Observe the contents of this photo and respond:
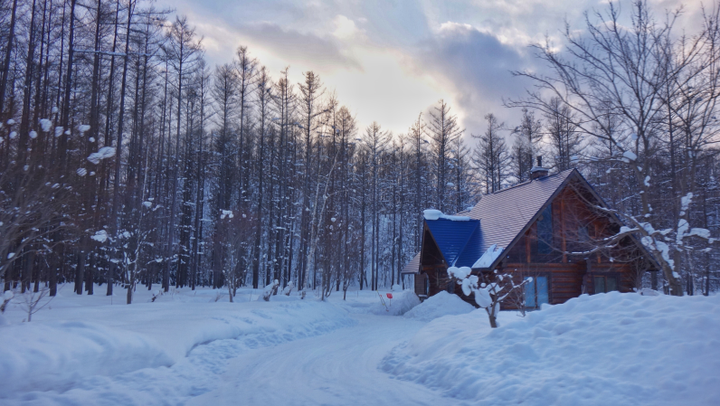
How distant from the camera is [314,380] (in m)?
7.36

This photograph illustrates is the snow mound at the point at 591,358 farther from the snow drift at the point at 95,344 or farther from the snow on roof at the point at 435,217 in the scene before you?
the snow on roof at the point at 435,217

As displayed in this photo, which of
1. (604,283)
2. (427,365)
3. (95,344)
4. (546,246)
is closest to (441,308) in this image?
(546,246)

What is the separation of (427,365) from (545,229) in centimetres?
1495

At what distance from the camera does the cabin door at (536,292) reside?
1936cm

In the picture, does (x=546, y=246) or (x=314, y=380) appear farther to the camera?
(x=546, y=246)

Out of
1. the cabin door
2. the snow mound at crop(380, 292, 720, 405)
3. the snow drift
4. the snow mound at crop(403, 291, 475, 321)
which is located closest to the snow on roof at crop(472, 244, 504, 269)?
the snow mound at crop(403, 291, 475, 321)

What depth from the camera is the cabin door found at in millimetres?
19359

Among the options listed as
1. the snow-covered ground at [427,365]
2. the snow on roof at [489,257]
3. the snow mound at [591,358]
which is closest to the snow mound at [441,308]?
the snow on roof at [489,257]

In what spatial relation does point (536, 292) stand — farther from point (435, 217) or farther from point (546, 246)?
point (435, 217)

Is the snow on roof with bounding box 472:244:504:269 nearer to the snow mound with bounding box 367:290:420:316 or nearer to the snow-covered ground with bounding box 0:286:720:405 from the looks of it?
the snow mound with bounding box 367:290:420:316

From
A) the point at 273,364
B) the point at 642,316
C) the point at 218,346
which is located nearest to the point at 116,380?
the point at 273,364

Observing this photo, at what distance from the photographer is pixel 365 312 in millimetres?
24203

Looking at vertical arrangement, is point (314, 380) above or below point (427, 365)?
below

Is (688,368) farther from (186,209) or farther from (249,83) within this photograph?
(186,209)
